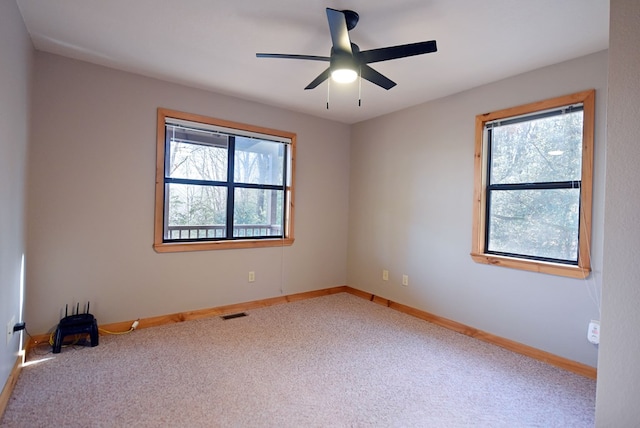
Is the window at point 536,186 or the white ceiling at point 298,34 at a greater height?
the white ceiling at point 298,34

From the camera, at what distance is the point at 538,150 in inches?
110

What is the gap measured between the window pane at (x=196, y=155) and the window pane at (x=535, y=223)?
9.45ft

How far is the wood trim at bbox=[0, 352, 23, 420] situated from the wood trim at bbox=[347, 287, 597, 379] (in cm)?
345

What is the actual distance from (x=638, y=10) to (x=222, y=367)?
2909 millimetres

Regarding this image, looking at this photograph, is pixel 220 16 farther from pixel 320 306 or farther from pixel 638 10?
pixel 320 306

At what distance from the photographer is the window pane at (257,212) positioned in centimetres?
383

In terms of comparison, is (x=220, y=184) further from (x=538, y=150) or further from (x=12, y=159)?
(x=538, y=150)

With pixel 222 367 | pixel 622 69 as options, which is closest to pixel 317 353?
pixel 222 367

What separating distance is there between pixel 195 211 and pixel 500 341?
10.8 feet

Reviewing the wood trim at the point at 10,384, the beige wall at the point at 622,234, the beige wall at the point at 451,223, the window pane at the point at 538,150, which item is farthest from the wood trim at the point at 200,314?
the beige wall at the point at 622,234

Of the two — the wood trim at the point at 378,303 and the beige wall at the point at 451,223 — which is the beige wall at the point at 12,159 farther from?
the beige wall at the point at 451,223

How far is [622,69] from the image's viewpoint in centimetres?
114

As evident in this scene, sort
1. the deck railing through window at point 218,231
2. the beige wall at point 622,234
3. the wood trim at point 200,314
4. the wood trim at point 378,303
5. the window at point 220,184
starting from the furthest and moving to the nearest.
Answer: the deck railing through window at point 218,231 → the window at point 220,184 → the wood trim at point 200,314 → the wood trim at point 378,303 → the beige wall at point 622,234

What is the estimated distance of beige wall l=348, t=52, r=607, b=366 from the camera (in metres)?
2.49
